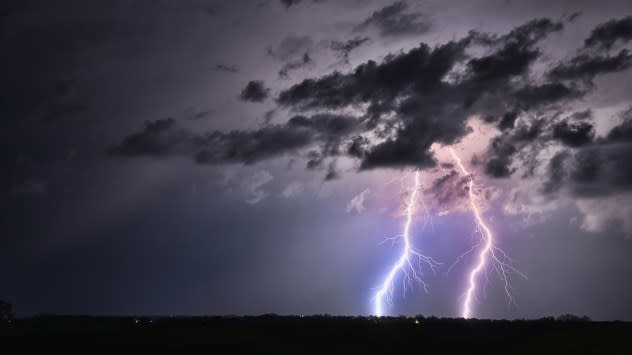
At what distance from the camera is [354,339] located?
86.8 m

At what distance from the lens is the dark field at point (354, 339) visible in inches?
3007

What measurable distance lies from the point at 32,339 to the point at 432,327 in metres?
52.0

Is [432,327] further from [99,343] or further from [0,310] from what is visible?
[0,310]

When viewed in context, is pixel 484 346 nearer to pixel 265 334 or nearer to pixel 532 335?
pixel 532 335

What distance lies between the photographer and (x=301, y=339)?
8862 cm

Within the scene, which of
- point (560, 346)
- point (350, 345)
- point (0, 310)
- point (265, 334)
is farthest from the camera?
point (0, 310)

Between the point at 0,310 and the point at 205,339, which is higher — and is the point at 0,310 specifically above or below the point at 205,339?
above

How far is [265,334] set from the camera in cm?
9575

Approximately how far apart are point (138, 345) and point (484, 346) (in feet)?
125

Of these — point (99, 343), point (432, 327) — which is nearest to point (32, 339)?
point (99, 343)

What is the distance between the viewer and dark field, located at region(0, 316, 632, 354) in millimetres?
76375

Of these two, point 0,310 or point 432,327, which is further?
point 0,310

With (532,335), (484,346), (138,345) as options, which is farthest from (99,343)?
(532,335)

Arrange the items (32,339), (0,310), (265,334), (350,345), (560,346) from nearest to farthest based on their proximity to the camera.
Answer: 1. (560,346)
2. (350,345)
3. (32,339)
4. (265,334)
5. (0,310)
